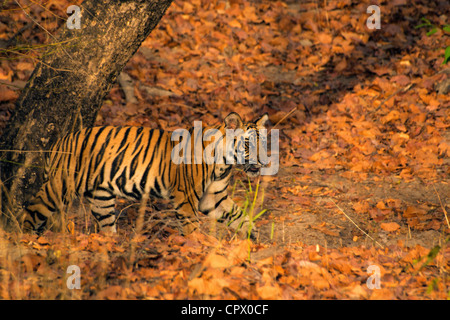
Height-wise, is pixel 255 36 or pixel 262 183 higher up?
pixel 255 36

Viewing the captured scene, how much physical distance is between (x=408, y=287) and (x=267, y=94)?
4.92 metres

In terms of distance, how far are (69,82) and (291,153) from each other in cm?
313

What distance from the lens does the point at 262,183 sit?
6.04 m

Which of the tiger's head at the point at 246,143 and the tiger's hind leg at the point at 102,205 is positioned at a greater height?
the tiger's head at the point at 246,143

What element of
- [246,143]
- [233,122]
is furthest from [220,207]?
[233,122]

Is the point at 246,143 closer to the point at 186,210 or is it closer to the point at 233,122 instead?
the point at 233,122

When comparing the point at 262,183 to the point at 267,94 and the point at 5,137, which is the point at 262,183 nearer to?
the point at 267,94

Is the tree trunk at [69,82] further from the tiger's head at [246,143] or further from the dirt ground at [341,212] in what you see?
the dirt ground at [341,212]

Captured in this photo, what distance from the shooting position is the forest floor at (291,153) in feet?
11.3

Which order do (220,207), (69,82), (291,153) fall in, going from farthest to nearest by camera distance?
(291,153)
(220,207)
(69,82)

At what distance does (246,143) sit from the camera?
15.8ft

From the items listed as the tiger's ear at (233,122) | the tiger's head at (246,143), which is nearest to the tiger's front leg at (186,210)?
the tiger's head at (246,143)

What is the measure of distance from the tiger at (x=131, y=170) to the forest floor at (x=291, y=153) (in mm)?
249

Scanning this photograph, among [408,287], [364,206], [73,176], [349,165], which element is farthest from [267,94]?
[408,287]
